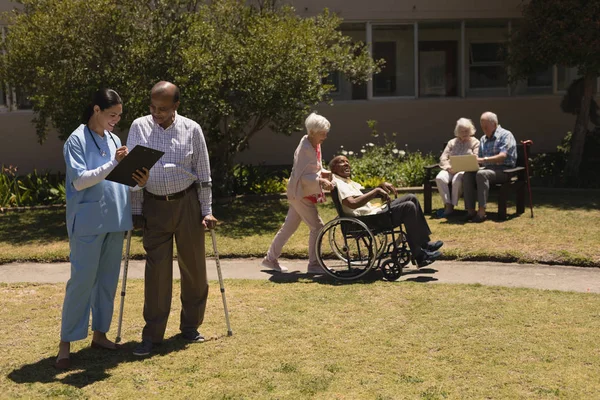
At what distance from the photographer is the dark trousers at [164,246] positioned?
6.42 metres

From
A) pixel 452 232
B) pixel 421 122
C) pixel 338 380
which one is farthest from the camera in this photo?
pixel 421 122

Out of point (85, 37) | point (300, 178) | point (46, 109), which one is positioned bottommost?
point (300, 178)

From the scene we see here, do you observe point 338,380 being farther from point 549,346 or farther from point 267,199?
point 267,199

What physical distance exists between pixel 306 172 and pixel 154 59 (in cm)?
419

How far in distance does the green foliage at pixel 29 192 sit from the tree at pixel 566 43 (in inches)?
328

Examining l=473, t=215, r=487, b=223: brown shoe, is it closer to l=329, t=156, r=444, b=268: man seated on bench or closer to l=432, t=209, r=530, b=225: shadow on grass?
l=432, t=209, r=530, b=225: shadow on grass

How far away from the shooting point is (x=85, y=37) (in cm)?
1214

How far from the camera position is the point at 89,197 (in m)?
6.12

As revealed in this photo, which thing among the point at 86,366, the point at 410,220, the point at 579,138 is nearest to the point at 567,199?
the point at 579,138

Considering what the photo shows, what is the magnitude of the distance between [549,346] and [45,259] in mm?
6484

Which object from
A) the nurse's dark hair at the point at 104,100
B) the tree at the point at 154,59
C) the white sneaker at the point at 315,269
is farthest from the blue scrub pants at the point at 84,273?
the tree at the point at 154,59

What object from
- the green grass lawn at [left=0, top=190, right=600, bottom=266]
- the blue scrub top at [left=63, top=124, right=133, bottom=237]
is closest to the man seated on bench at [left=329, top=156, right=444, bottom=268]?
the green grass lawn at [left=0, top=190, right=600, bottom=266]

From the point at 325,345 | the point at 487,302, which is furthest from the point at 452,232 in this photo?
the point at 325,345

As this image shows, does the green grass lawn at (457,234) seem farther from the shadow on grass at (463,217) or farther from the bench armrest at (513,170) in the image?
the bench armrest at (513,170)
